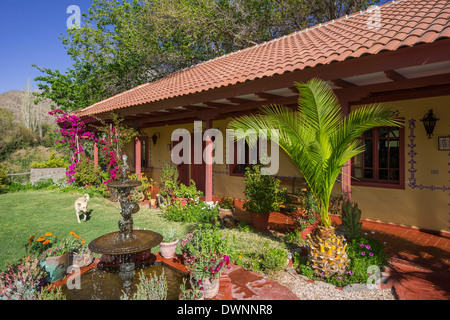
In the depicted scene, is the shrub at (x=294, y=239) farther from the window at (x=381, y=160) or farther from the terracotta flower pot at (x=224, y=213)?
the window at (x=381, y=160)

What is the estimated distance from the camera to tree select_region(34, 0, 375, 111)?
13.7 m

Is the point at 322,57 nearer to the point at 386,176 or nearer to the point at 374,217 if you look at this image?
the point at 386,176

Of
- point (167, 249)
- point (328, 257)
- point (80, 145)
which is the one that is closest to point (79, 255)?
point (167, 249)

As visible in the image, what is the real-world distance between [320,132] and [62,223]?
20.3ft

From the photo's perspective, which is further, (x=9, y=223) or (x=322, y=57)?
(x=9, y=223)

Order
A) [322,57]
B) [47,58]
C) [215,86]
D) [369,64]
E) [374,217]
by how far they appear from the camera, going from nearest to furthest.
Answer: [369,64] → [322,57] → [215,86] → [374,217] → [47,58]

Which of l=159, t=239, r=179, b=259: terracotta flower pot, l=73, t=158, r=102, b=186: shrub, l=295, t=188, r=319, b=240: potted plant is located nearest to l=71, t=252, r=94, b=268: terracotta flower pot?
l=159, t=239, r=179, b=259: terracotta flower pot

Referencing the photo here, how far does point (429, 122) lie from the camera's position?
537 centimetres

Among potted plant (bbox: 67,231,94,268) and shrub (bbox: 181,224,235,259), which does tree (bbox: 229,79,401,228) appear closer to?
shrub (bbox: 181,224,235,259)

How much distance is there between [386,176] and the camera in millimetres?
6250

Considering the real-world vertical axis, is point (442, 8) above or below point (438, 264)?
above
